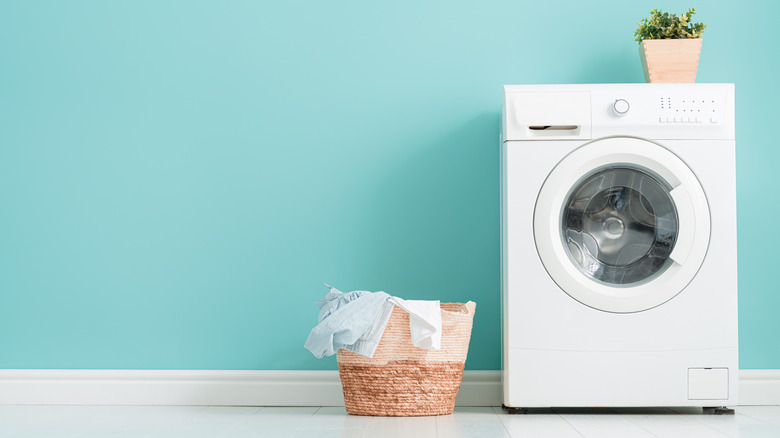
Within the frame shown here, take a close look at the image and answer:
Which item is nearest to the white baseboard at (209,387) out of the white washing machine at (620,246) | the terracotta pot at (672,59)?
the white washing machine at (620,246)

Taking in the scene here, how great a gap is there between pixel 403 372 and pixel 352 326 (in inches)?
7.1

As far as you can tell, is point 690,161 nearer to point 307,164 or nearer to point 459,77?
point 459,77

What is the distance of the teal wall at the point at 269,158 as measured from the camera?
1.98 m

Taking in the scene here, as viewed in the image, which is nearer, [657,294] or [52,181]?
[657,294]

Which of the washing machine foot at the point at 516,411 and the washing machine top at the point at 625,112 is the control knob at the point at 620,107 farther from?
the washing machine foot at the point at 516,411

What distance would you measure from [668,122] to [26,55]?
1.91 m

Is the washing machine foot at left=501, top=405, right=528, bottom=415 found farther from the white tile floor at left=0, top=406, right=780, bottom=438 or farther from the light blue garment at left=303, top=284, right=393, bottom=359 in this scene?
the light blue garment at left=303, top=284, right=393, bottom=359

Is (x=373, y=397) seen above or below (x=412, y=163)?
below

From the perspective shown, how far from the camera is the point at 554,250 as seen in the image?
5.41ft

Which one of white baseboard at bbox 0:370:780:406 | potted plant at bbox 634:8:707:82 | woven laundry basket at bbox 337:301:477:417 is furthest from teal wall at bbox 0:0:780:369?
woven laundry basket at bbox 337:301:477:417

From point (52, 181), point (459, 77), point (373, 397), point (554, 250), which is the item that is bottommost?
point (373, 397)

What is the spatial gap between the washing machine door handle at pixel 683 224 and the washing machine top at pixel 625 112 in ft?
0.49

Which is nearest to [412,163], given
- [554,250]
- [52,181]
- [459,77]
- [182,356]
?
[459,77]

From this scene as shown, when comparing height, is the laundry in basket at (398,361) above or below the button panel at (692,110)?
below
